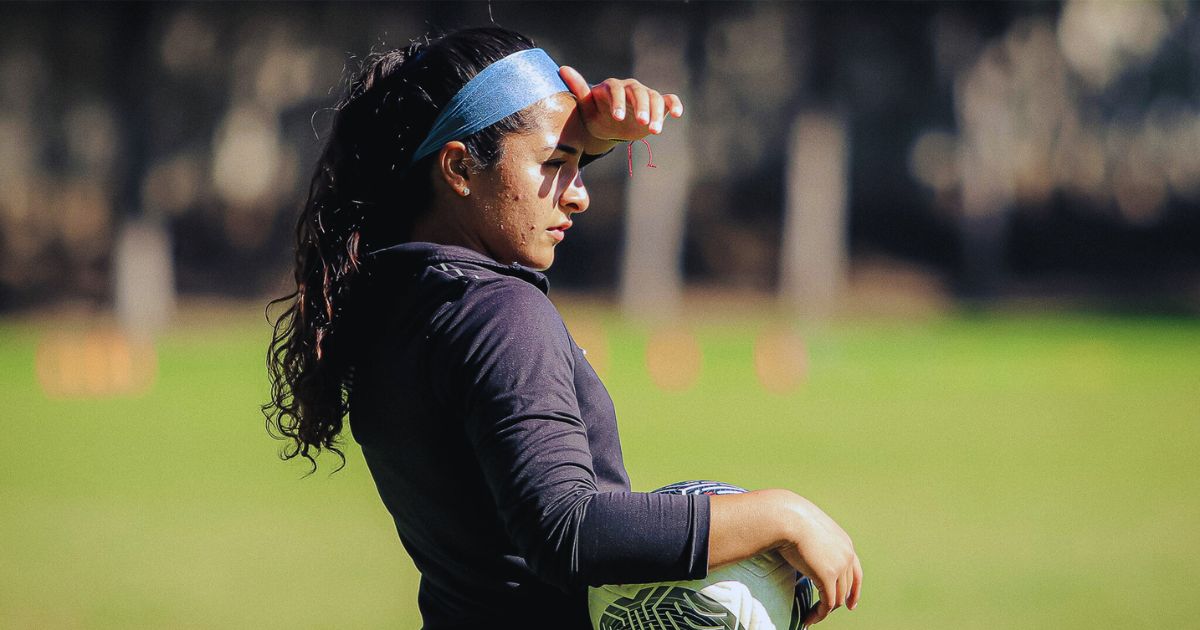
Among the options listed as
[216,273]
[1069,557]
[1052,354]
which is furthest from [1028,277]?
[1069,557]

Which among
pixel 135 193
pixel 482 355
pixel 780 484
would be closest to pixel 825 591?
pixel 482 355

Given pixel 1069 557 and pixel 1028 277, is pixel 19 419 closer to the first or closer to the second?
pixel 1069 557

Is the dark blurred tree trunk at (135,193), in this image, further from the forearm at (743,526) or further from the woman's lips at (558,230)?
the forearm at (743,526)

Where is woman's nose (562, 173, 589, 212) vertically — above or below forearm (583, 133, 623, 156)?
below

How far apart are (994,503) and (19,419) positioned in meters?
8.18

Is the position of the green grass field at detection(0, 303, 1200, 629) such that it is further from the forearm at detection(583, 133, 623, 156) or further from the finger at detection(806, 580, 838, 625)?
the finger at detection(806, 580, 838, 625)

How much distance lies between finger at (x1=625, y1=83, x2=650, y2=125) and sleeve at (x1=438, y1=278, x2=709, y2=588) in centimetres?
43

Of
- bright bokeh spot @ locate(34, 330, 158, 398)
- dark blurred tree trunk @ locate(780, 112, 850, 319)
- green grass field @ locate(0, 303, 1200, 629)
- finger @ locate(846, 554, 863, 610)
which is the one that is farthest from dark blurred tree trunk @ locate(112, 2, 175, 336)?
finger @ locate(846, 554, 863, 610)

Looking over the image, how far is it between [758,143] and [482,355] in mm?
28995

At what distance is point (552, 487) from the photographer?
78.7 inches

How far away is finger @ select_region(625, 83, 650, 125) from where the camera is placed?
7.56 feet

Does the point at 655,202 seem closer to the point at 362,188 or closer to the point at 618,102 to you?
the point at 362,188

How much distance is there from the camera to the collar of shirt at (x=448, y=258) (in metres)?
2.24

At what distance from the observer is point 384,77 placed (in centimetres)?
248
